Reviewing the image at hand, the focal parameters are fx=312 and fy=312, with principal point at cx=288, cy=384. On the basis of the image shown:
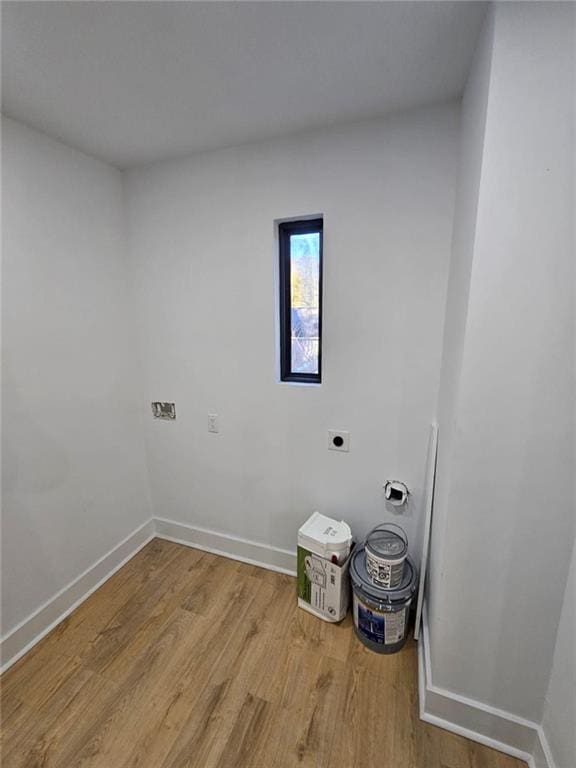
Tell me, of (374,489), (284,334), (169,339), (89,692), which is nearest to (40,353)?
(169,339)

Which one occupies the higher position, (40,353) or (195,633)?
(40,353)

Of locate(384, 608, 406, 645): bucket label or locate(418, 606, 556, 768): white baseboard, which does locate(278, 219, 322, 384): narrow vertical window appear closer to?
locate(384, 608, 406, 645): bucket label

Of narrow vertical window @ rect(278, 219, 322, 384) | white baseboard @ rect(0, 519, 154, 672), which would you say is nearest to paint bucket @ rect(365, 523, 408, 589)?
narrow vertical window @ rect(278, 219, 322, 384)

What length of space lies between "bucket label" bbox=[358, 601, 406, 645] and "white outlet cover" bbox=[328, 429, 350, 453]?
70cm

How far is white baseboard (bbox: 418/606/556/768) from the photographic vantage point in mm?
1073

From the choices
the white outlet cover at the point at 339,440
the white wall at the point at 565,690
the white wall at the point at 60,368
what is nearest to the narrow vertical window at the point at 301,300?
the white outlet cover at the point at 339,440

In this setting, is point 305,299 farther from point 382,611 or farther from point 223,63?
point 382,611

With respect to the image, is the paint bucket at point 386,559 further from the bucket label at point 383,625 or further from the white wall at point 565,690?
the white wall at point 565,690

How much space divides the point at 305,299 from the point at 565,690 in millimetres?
1736

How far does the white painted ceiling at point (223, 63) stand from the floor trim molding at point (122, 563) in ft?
7.33

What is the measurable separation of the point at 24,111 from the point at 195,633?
245cm

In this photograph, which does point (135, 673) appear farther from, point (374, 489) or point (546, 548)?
point (546, 548)

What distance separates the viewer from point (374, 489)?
1626 mm

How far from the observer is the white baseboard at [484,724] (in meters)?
1.07
